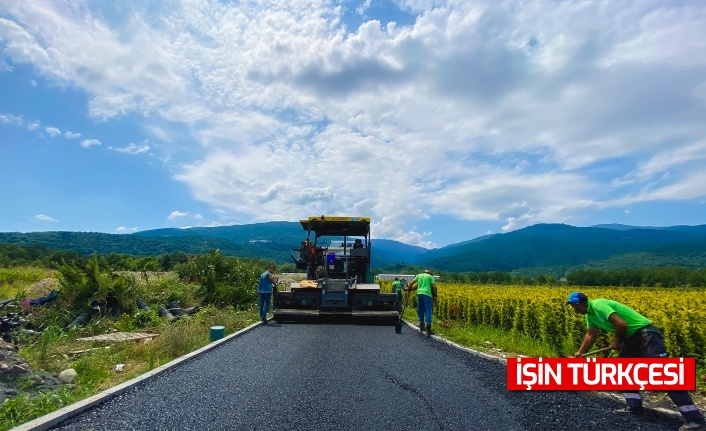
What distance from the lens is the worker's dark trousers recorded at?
3871mm

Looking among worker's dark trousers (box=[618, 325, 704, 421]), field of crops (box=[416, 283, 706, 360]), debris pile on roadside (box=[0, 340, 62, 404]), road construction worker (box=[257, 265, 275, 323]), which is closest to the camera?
worker's dark trousers (box=[618, 325, 704, 421])

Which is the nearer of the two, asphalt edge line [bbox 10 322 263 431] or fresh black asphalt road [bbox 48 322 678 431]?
asphalt edge line [bbox 10 322 263 431]

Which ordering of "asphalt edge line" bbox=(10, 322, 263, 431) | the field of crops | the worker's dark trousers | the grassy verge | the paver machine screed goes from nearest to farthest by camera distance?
"asphalt edge line" bbox=(10, 322, 263, 431), the worker's dark trousers, the grassy verge, the field of crops, the paver machine screed

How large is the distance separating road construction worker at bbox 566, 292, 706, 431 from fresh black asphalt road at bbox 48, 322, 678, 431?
27 cm

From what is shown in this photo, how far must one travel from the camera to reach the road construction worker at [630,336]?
3.96 m

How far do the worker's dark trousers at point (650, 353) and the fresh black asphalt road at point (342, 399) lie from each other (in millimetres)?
253

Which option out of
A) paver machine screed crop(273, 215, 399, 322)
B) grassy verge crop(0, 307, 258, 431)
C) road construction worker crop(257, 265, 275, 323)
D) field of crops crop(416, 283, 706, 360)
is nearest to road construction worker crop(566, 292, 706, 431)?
field of crops crop(416, 283, 706, 360)

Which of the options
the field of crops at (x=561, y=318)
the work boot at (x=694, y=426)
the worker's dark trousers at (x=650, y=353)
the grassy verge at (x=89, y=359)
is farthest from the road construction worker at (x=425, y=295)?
the work boot at (x=694, y=426)

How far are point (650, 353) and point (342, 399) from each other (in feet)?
10.8

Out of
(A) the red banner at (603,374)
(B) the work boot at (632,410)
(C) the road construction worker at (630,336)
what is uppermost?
(C) the road construction worker at (630,336)

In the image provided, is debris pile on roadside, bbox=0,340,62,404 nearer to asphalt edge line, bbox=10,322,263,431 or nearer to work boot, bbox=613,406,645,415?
asphalt edge line, bbox=10,322,263,431

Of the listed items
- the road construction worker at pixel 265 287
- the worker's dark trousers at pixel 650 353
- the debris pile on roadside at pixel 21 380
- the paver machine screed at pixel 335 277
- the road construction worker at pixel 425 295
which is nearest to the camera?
the worker's dark trousers at pixel 650 353

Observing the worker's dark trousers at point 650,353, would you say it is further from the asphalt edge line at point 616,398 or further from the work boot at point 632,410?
the asphalt edge line at point 616,398

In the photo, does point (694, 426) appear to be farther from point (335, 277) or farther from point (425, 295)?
point (335, 277)
